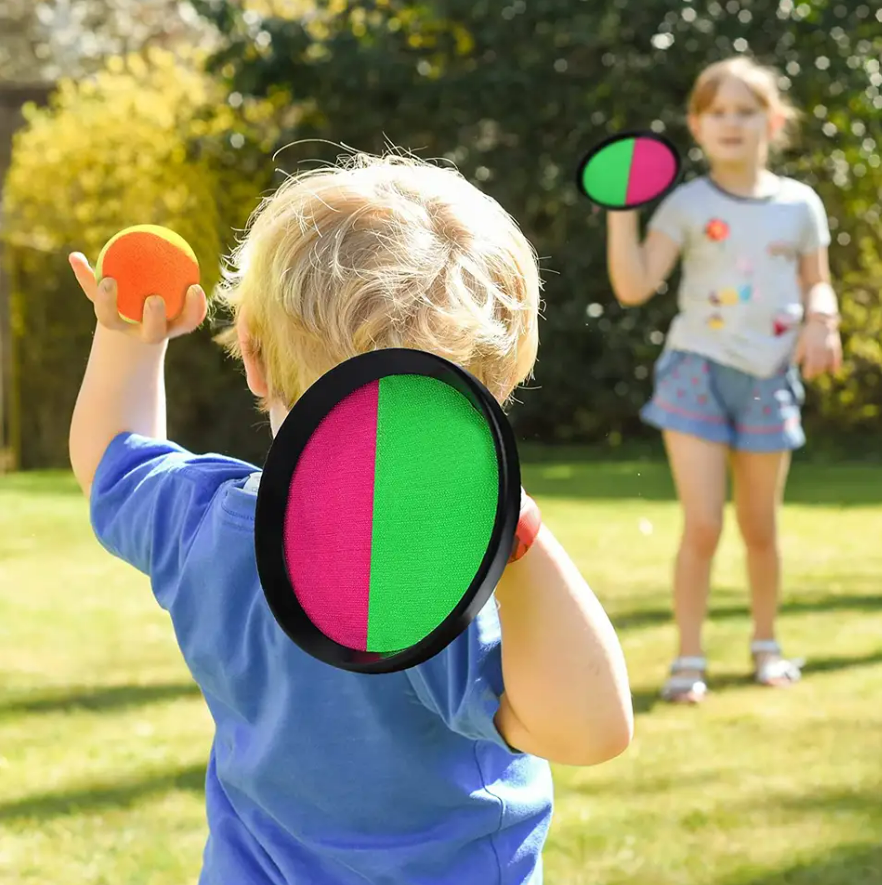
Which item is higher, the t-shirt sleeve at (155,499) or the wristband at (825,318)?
the t-shirt sleeve at (155,499)

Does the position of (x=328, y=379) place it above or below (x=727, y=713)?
above

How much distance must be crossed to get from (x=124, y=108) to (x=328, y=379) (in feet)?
41.0

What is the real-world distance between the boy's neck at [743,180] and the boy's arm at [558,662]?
3.15 m

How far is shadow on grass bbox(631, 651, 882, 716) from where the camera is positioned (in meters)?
3.94

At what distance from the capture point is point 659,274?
3998 millimetres

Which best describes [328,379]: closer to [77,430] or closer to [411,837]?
[411,837]

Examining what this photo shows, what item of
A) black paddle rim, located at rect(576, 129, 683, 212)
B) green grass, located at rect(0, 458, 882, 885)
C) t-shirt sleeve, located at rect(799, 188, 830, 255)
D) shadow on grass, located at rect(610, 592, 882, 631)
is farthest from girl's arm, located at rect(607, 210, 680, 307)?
shadow on grass, located at rect(610, 592, 882, 631)

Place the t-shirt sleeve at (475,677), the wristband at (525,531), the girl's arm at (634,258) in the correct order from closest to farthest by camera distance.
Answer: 1. the wristband at (525,531)
2. the t-shirt sleeve at (475,677)
3. the girl's arm at (634,258)

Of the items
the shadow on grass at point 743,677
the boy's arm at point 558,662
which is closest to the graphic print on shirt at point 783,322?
the shadow on grass at point 743,677

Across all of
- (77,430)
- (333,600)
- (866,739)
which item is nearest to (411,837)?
(333,600)

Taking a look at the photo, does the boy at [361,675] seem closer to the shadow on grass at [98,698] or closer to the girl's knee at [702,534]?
the shadow on grass at [98,698]

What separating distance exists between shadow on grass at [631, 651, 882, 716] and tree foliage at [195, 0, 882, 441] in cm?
728

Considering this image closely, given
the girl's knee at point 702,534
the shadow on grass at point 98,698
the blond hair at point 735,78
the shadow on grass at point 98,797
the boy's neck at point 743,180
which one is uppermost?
the blond hair at point 735,78

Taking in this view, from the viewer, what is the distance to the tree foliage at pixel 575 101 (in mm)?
11539
